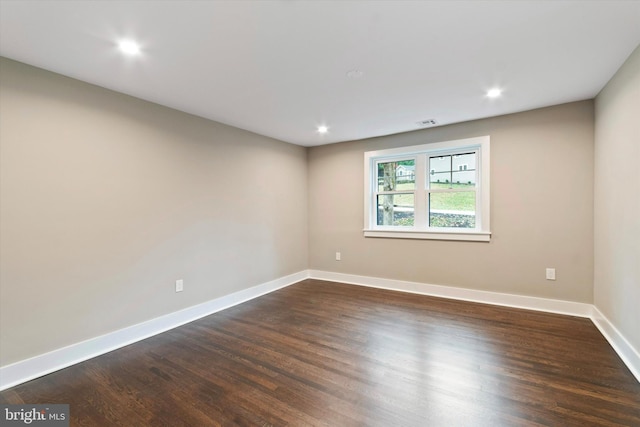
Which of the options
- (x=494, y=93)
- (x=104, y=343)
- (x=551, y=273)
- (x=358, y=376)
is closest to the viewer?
(x=358, y=376)

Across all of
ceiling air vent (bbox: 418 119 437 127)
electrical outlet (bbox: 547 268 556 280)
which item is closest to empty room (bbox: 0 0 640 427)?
electrical outlet (bbox: 547 268 556 280)

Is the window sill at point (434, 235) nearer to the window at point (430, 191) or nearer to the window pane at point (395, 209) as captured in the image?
the window at point (430, 191)

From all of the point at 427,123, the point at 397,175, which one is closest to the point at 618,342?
the point at 427,123

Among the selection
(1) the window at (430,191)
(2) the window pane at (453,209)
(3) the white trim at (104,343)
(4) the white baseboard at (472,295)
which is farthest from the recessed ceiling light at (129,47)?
(4) the white baseboard at (472,295)

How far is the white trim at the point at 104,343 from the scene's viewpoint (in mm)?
2037

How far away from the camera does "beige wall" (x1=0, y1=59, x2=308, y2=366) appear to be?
6.78 feet

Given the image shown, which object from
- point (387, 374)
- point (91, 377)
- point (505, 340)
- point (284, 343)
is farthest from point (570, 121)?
point (91, 377)

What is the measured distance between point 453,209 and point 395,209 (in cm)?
84

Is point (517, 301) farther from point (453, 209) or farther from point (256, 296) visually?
point (256, 296)

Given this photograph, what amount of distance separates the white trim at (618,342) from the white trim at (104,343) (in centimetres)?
376

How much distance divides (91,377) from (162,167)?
6.32ft

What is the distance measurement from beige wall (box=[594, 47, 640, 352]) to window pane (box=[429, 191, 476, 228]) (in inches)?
47.9

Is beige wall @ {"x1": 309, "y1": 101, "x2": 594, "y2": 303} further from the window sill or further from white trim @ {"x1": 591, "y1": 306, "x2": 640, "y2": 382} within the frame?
white trim @ {"x1": 591, "y1": 306, "x2": 640, "y2": 382}

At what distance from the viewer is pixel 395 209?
4418 millimetres
